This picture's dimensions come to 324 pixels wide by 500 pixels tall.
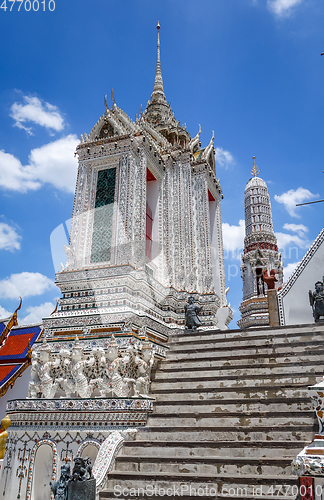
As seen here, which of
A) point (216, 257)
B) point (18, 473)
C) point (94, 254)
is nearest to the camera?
point (18, 473)

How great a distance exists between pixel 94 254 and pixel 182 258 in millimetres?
3197

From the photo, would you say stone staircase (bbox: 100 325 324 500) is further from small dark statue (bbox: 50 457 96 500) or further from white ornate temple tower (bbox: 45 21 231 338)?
white ornate temple tower (bbox: 45 21 231 338)

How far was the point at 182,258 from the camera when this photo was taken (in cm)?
1277

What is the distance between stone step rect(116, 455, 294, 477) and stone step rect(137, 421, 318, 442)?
39 cm

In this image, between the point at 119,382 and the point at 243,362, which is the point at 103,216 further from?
the point at 243,362

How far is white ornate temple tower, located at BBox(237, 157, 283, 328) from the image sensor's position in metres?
24.1

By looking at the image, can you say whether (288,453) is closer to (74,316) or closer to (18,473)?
(18,473)

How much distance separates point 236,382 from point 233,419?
3.09 feet

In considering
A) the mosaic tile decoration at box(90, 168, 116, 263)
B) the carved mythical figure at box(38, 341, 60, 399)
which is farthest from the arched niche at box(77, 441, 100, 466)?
the mosaic tile decoration at box(90, 168, 116, 263)

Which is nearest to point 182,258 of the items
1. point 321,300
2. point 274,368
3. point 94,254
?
point 94,254

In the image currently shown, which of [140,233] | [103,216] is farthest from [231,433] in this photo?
[103,216]

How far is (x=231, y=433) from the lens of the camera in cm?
570

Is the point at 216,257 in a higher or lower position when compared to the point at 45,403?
higher

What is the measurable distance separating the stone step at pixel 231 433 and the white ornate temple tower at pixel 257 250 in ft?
57.5
